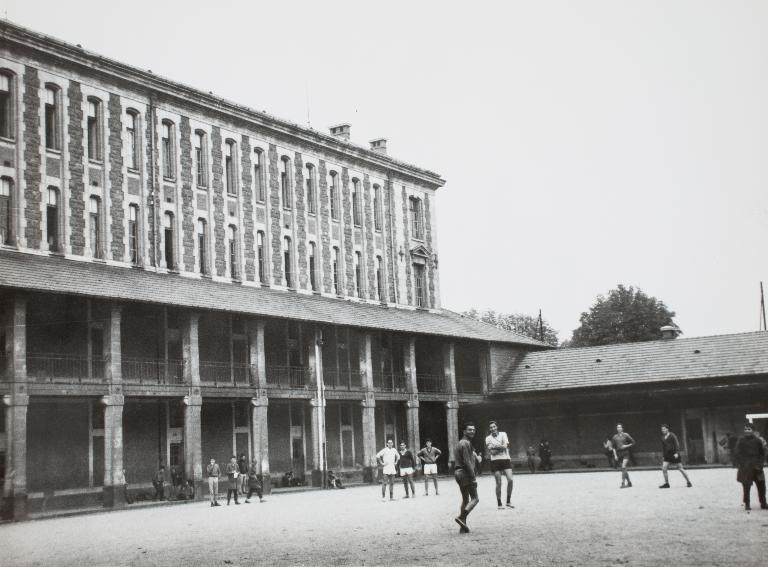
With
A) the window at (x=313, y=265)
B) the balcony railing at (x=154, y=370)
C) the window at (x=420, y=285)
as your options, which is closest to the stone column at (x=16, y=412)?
the balcony railing at (x=154, y=370)

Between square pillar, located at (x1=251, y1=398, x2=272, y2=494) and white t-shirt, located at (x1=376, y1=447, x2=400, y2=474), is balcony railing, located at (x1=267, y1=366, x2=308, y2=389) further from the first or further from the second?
white t-shirt, located at (x1=376, y1=447, x2=400, y2=474)

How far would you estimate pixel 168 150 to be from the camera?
42.1 meters

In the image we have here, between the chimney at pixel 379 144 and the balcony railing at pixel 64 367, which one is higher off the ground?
the chimney at pixel 379 144

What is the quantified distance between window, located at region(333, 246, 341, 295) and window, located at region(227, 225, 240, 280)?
24.1 feet

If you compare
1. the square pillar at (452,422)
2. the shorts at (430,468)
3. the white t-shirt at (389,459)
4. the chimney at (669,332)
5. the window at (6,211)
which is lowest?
the shorts at (430,468)

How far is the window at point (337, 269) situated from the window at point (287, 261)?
11.7ft

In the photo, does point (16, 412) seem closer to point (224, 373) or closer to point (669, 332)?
point (224, 373)

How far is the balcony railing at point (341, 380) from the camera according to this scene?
4634 centimetres

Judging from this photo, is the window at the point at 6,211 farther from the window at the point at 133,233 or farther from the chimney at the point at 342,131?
the chimney at the point at 342,131

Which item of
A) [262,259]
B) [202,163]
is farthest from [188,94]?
[262,259]

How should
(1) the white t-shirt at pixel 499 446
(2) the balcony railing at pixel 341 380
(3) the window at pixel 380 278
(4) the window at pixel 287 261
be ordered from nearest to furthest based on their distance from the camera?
(1) the white t-shirt at pixel 499 446, (2) the balcony railing at pixel 341 380, (4) the window at pixel 287 261, (3) the window at pixel 380 278

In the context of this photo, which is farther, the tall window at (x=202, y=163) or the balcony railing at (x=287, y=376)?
the balcony railing at (x=287, y=376)

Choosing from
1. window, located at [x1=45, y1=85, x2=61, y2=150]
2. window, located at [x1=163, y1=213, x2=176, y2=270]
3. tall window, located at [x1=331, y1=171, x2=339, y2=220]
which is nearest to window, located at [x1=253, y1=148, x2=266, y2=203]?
tall window, located at [x1=331, y1=171, x2=339, y2=220]

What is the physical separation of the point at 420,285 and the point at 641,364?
13.6 metres
